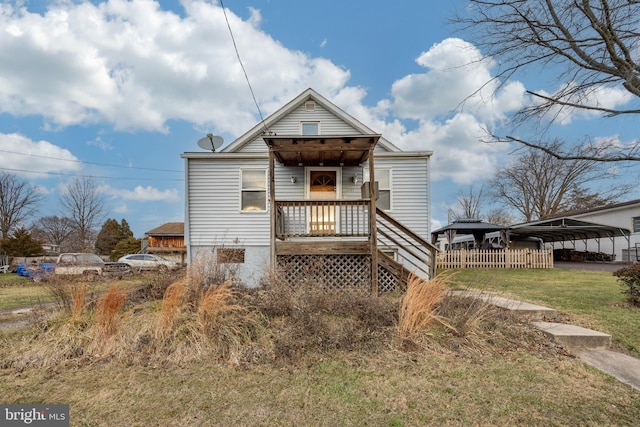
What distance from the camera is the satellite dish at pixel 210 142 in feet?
35.1

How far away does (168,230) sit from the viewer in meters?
33.3

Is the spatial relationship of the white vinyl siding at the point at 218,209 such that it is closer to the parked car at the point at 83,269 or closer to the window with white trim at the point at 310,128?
the parked car at the point at 83,269

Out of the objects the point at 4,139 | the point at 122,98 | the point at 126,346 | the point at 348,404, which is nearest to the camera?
the point at 348,404

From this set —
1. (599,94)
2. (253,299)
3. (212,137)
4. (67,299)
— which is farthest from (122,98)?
(599,94)

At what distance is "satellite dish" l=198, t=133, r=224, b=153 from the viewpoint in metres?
10.7

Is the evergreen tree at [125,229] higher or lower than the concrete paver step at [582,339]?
higher

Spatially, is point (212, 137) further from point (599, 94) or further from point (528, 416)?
point (528, 416)

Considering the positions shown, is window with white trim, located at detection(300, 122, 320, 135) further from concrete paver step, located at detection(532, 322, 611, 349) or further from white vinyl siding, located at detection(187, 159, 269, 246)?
concrete paver step, located at detection(532, 322, 611, 349)

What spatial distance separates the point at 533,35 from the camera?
506 cm

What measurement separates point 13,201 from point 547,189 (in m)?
55.0

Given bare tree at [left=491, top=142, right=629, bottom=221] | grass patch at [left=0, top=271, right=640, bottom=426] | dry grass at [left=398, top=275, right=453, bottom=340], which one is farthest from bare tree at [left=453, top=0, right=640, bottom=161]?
bare tree at [left=491, top=142, right=629, bottom=221]

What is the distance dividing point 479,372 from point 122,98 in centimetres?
1665

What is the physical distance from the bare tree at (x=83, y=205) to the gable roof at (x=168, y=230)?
187 inches

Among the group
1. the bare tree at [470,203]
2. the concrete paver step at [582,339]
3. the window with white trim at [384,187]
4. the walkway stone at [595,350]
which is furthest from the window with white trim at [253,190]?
the bare tree at [470,203]
